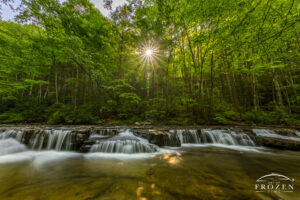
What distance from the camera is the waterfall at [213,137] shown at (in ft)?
15.7

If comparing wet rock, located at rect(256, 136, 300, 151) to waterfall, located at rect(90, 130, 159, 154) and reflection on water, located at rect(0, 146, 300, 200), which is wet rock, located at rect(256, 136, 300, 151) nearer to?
reflection on water, located at rect(0, 146, 300, 200)

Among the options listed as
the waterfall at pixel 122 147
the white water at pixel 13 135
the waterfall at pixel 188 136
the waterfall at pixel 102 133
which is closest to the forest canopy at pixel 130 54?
the waterfall at pixel 188 136

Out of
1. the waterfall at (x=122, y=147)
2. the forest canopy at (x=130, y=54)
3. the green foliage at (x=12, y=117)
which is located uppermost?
the forest canopy at (x=130, y=54)

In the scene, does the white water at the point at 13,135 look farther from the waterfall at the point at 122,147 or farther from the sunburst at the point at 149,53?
the sunburst at the point at 149,53

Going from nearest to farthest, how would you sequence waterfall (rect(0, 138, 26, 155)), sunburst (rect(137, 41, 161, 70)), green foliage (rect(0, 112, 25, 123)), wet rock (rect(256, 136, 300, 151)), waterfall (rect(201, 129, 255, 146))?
waterfall (rect(0, 138, 26, 155))
wet rock (rect(256, 136, 300, 151))
waterfall (rect(201, 129, 255, 146))
green foliage (rect(0, 112, 25, 123))
sunburst (rect(137, 41, 161, 70))

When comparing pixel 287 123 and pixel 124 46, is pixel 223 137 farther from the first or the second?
pixel 124 46

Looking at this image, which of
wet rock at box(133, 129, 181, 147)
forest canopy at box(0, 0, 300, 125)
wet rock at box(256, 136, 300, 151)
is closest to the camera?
wet rock at box(256, 136, 300, 151)

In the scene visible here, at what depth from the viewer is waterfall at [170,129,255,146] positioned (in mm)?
4785

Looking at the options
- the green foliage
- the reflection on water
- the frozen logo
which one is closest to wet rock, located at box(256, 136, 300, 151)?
the reflection on water

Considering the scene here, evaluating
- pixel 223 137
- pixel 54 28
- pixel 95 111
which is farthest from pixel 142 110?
pixel 54 28

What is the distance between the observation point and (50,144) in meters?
4.26

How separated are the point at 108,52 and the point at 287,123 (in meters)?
15.3

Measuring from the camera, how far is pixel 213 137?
5180 millimetres

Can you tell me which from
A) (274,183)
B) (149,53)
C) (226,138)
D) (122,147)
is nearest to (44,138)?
(122,147)
